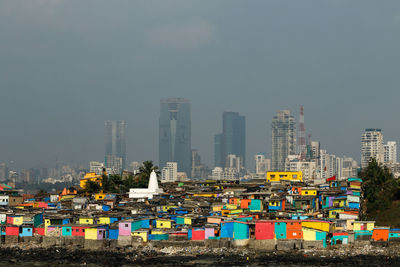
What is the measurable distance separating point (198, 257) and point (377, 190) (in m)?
20.9

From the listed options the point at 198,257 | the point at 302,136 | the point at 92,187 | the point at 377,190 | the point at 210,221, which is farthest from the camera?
the point at 302,136

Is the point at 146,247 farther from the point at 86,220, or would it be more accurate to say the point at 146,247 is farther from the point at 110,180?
the point at 110,180

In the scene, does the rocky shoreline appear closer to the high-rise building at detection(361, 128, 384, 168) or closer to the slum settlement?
the slum settlement

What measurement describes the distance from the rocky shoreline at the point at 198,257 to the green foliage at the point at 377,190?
13.0 metres

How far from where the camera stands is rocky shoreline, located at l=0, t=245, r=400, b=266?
31453 millimetres

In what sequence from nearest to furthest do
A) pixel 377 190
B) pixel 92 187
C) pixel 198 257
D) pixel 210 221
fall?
pixel 198 257, pixel 210 221, pixel 377 190, pixel 92 187

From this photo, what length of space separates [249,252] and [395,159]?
14472 cm

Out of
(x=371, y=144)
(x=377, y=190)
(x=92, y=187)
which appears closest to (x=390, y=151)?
(x=371, y=144)

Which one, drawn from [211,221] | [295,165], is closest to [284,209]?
[211,221]

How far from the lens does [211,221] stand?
39.0 meters

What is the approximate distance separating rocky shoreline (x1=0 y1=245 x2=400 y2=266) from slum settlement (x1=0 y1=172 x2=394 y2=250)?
968 mm

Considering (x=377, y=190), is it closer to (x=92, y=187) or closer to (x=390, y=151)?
(x=92, y=187)

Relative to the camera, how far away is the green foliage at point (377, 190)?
1870 inches

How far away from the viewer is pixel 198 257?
33.3 m
